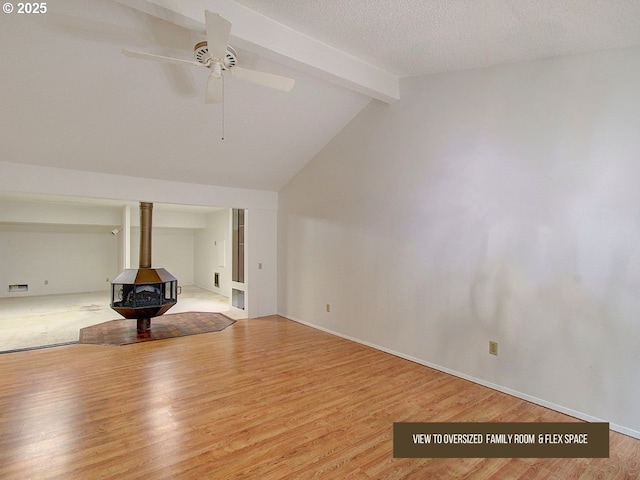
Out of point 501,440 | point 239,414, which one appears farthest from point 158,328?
point 501,440

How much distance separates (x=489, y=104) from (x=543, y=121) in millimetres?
558

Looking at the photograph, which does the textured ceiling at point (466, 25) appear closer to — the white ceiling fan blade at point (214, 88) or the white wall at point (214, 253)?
the white ceiling fan blade at point (214, 88)

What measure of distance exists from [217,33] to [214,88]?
0.64m

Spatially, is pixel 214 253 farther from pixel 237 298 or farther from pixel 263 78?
pixel 263 78

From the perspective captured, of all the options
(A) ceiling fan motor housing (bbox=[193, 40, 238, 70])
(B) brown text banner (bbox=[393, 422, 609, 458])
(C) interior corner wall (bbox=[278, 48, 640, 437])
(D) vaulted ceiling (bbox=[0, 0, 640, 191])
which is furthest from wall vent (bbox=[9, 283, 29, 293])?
(B) brown text banner (bbox=[393, 422, 609, 458])

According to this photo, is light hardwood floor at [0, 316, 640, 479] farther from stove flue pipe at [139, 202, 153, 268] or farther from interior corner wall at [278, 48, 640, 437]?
stove flue pipe at [139, 202, 153, 268]

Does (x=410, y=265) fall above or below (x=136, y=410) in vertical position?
above

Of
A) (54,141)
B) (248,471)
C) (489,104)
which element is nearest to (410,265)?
(489,104)

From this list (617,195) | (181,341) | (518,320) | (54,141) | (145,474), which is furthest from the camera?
(181,341)

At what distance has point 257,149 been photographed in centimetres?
500

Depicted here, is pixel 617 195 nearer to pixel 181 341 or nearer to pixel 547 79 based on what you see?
pixel 547 79

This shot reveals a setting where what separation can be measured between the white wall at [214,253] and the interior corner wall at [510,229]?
4.73 meters

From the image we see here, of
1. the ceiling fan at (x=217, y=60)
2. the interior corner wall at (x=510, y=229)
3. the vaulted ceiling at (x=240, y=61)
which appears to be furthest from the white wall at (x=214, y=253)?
the ceiling fan at (x=217, y=60)

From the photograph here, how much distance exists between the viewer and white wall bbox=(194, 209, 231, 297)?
28.8ft
